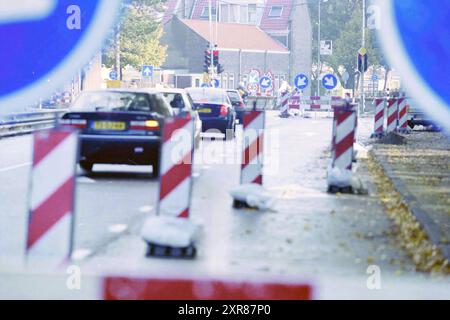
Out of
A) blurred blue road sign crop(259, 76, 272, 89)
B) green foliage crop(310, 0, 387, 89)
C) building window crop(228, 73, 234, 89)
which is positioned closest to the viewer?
green foliage crop(310, 0, 387, 89)

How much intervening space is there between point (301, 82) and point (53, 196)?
1.16 metres

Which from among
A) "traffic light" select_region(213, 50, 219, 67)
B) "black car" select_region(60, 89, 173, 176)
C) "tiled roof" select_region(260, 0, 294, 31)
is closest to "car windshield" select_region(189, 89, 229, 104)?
"black car" select_region(60, 89, 173, 176)

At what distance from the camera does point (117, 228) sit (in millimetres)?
6309

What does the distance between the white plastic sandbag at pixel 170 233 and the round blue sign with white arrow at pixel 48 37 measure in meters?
1.17

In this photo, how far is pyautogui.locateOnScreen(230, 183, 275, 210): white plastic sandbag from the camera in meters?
6.62

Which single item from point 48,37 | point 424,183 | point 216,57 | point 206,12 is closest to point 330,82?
point 216,57

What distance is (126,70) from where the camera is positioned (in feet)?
15.3

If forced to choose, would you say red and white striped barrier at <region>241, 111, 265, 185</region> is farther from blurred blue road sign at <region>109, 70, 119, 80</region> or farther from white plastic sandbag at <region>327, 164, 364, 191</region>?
blurred blue road sign at <region>109, 70, 119, 80</region>

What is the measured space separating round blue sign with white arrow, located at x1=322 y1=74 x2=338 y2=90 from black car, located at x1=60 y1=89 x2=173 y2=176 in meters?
1.17

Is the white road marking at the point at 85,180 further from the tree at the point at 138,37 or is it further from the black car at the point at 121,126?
the tree at the point at 138,37

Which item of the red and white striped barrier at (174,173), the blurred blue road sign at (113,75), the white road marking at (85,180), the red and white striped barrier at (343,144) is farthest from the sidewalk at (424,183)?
the white road marking at (85,180)

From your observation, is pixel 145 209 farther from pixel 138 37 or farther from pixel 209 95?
pixel 138 37

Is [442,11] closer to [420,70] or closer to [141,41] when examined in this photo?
[420,70]
